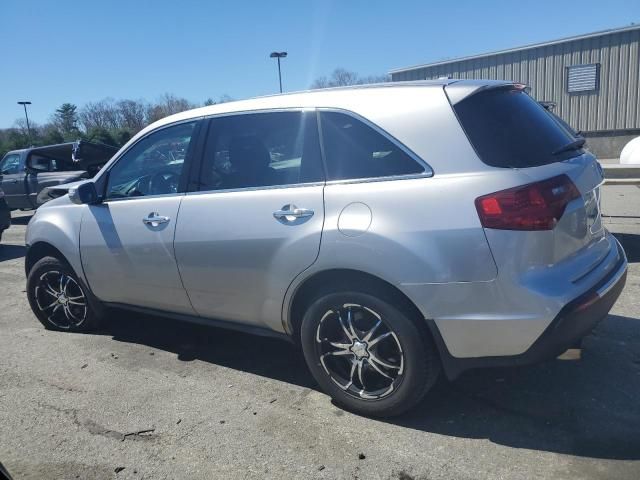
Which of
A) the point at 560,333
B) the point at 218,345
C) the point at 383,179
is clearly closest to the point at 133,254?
the point at 218,345

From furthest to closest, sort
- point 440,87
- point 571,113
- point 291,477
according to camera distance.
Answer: point 571,113
point 440,87
point 291,477

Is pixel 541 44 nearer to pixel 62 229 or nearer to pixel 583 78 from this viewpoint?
pixel 583 78

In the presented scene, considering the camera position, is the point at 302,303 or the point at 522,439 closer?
the point at 522,439

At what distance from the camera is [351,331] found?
3.16 metres

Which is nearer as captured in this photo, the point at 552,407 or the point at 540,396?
the point at 552,407

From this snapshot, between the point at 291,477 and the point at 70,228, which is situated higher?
the point at 70,228

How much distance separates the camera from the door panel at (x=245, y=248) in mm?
3189

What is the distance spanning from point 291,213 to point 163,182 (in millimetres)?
1319

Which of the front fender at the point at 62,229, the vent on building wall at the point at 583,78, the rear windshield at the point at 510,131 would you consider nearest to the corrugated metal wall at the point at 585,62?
the vent on building wall at the point at 583,78

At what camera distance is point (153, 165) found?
4203mm

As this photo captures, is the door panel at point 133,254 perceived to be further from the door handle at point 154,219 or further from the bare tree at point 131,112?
the bare tree at point 131,112

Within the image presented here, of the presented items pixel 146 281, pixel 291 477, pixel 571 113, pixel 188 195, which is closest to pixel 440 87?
pixel 188 195

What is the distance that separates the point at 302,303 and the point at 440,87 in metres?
1.49

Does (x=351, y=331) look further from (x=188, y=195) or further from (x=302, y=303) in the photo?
(x=188, y=195)
